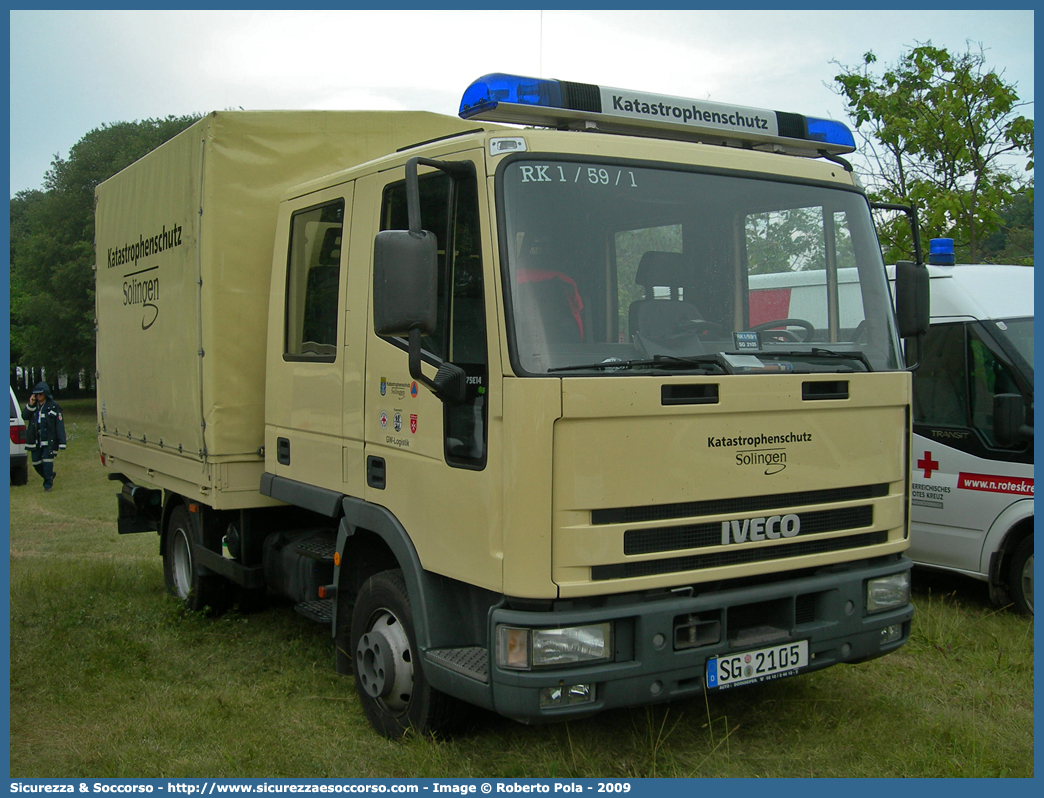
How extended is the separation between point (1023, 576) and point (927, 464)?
1.01m

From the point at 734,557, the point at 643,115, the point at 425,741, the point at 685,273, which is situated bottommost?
the point at 425,741

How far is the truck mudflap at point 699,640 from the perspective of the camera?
12.7 feet

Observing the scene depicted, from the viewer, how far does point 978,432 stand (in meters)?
6.90

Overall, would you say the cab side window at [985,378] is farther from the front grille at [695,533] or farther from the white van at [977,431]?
the front grille at [695,533]

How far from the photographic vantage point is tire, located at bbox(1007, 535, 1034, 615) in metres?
6.63

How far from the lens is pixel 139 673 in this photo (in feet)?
19.6

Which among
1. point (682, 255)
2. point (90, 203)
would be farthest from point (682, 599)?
point (90, 203)

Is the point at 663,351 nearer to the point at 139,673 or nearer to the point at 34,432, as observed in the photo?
the point at 139,673

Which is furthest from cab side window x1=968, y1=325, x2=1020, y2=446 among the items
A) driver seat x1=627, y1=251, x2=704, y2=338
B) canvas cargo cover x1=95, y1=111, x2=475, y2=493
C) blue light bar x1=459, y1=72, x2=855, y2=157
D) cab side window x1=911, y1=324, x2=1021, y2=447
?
canvas cargo cover x1=95, y1=111, x2=475, y2=493

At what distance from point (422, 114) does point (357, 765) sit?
3914 mm

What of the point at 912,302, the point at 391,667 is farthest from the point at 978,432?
the point at 391,667

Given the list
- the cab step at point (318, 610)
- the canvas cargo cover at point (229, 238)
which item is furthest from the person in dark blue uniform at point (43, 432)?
the cab step at point (318, 610)

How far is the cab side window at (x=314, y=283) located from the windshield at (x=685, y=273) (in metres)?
1.56

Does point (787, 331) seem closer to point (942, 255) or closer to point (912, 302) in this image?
point (912, 302)
